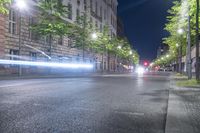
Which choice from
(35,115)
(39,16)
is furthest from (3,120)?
(39,16)

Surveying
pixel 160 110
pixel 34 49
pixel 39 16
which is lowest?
pixel 160 110

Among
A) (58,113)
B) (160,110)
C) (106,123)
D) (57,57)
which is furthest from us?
(57,57)

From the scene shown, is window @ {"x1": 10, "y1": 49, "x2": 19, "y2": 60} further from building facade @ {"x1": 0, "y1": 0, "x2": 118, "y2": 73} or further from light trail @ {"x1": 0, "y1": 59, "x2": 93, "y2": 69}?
light trail @ {"x1": 0, "y1": 59, "x2": 93, "y2": 69}

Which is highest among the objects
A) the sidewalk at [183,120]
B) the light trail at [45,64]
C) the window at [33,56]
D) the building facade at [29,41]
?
the building facade at [29,41]

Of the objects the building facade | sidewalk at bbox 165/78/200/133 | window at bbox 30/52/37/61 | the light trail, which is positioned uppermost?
the building facade

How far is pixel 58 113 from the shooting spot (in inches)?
307

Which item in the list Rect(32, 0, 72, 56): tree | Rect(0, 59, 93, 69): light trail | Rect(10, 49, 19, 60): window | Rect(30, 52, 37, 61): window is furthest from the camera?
Rect(30, 52, 37, 61): window

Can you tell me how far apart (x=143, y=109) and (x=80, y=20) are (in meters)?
46.7

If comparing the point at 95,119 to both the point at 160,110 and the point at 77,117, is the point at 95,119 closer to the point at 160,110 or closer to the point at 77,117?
the point at 77,117

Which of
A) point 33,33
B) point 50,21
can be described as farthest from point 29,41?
point 50,21

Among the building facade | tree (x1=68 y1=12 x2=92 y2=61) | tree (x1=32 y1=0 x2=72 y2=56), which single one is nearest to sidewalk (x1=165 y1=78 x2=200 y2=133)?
the building facade

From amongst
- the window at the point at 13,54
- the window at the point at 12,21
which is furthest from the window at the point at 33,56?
the window at the point at 12,21

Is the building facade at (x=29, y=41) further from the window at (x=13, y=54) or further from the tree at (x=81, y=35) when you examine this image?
the tree at (x=81, y=35)

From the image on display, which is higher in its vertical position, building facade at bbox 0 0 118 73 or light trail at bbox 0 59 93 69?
building facade at bbox 0 0 118 73
